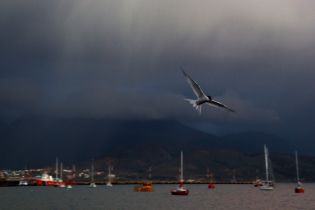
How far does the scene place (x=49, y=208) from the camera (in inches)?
5266

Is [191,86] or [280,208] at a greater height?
[191,86]

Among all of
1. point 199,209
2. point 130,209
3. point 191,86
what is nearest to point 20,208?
point 130,209

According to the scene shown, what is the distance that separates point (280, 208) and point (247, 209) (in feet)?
35.4

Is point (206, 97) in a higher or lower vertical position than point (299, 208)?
higher

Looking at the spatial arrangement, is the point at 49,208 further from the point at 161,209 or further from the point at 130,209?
the point at 161,209

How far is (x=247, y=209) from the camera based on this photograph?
5335 inches

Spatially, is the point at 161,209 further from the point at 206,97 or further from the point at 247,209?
the point at 206,97

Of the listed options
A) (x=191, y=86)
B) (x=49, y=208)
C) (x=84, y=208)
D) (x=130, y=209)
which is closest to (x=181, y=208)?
(x=130, y=209)

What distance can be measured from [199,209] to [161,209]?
393 inches

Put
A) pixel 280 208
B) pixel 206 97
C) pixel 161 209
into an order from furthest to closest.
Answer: pixel 280 208, pixel 161 209, pixel 206 97

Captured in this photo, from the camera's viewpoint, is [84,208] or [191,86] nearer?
[191,86]

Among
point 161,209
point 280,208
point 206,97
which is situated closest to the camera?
point 206,97

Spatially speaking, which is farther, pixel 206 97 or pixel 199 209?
pixel 199 209

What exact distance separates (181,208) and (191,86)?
83302mm
